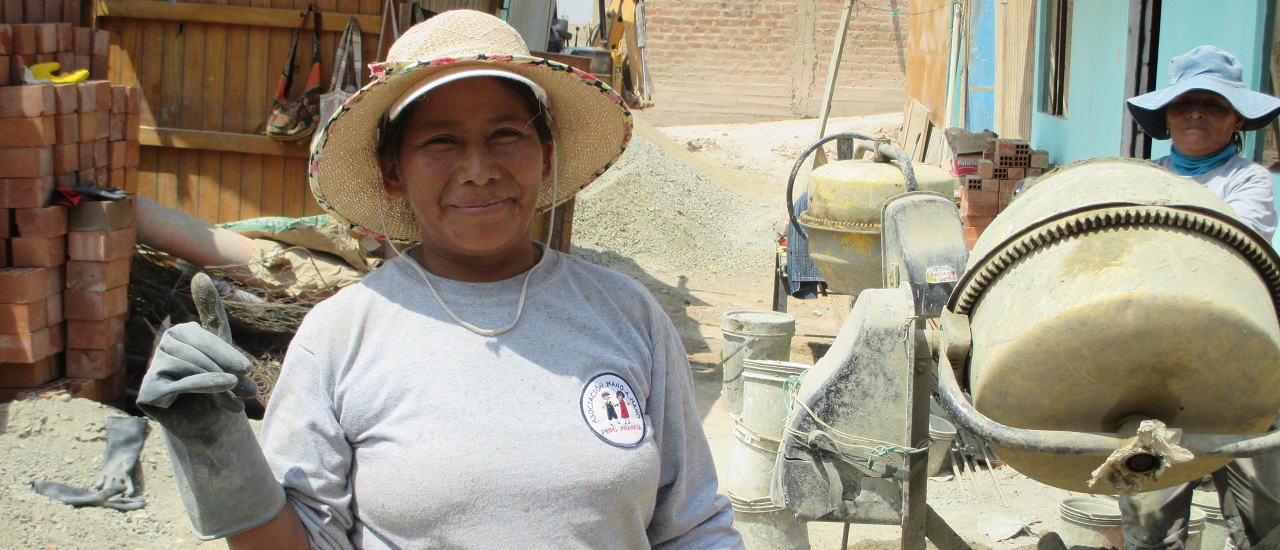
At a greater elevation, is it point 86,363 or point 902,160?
point 902,160

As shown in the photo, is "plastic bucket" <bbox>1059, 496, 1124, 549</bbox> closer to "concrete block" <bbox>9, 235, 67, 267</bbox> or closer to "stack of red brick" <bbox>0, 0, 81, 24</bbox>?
"concrete block" <bbox>9, 235, 67, 267</bbox>

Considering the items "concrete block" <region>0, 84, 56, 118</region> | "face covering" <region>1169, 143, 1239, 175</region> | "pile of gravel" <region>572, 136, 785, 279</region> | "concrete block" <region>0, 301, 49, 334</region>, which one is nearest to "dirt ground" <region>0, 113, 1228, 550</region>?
"concrete block" <region>0, 301, 49, 334</region>

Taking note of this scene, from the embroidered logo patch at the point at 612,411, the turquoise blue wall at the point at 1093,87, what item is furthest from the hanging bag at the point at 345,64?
the embroidered logo patch at the point at 612,411

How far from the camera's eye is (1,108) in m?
4.12

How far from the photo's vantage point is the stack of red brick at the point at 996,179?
7141 millimetres

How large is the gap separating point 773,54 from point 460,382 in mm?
17192

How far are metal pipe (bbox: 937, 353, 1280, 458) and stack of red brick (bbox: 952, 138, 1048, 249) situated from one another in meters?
4.98

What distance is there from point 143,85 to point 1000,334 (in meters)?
5.44

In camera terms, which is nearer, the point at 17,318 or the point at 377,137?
the point at 377,137

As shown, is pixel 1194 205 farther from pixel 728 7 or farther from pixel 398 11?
pixel 728 7

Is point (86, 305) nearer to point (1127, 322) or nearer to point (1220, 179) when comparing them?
point (1127, 322)

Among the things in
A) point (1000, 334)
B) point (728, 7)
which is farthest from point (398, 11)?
point (728, 7)

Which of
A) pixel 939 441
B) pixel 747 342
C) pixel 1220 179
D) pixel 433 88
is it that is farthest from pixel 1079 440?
pixel 747 342

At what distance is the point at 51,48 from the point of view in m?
4.52
